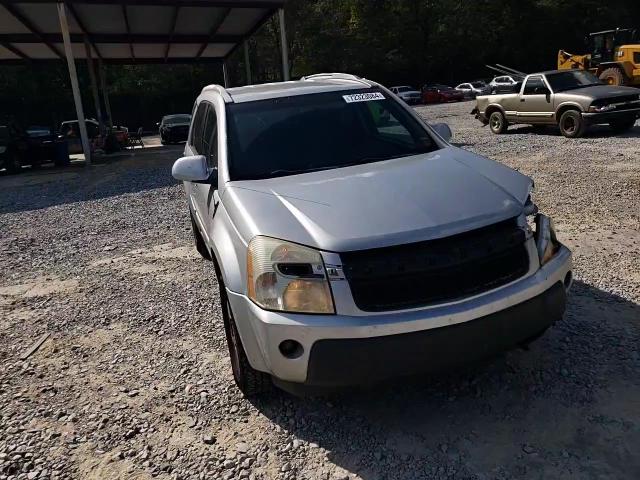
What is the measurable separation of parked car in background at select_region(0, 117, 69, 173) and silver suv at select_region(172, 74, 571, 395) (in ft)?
50.6

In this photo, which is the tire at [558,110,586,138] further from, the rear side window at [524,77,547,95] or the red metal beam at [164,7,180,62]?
the red metal beam at [164,7,180,62]

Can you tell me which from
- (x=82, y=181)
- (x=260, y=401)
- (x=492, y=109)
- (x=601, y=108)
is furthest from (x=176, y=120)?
(x=260, y=401)

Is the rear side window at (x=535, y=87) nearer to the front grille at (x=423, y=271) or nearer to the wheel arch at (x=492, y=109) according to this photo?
the wheel arch at (x=492, y=109)

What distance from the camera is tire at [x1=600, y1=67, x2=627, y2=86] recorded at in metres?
21.6

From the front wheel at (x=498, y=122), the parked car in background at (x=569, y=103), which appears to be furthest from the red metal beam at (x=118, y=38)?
→ the parked car in background at (x=569, y=103)

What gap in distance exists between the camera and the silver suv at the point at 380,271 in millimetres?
2453

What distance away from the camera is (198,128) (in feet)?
17.2

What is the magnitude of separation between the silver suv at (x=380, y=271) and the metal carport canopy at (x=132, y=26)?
13.3m

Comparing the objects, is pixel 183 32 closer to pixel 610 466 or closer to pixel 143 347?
pixel 143 347

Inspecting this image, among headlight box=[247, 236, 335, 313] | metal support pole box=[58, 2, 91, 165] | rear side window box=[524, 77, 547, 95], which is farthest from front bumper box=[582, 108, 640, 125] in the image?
metal support pole box=[58, 2, 91, 165]

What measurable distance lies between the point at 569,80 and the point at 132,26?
13439 millimetres

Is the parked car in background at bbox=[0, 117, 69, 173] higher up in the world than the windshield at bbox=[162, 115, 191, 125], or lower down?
lower down

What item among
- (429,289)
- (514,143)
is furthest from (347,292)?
(514,143)

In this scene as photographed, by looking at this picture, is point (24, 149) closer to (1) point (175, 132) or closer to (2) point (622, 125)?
(1) point (175, 132)
